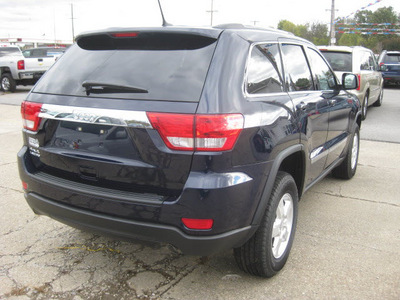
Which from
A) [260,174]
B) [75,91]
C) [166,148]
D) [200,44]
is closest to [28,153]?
[75,91]

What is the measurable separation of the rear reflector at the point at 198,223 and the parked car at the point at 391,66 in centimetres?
1747

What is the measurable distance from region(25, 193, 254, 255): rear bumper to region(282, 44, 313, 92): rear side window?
4.49 ft

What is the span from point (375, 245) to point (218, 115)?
2.06 meters

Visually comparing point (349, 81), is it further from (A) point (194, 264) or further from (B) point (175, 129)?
(B) point (175, 129)

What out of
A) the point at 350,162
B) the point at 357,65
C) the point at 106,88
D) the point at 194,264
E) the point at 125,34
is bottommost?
the point at 194,264

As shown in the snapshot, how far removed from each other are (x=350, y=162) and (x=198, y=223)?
11.1 feet

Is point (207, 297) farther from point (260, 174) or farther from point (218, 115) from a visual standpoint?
point (218, 115)

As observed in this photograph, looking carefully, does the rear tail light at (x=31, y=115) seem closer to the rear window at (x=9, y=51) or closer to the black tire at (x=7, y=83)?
the black tire at (x=7, y=83)

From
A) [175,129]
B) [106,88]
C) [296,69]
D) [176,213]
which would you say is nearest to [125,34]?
[106,88]

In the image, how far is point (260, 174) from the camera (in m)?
2.53

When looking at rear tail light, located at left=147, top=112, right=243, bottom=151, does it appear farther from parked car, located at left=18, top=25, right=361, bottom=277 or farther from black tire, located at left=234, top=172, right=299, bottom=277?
black tire, located at left=234, top=172, right=299, bottom=277

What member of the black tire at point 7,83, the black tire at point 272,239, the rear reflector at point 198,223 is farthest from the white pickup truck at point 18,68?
the rear reflector at point 198,223

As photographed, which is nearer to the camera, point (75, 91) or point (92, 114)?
point (92, 114)

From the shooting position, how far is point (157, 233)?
7.89ft
